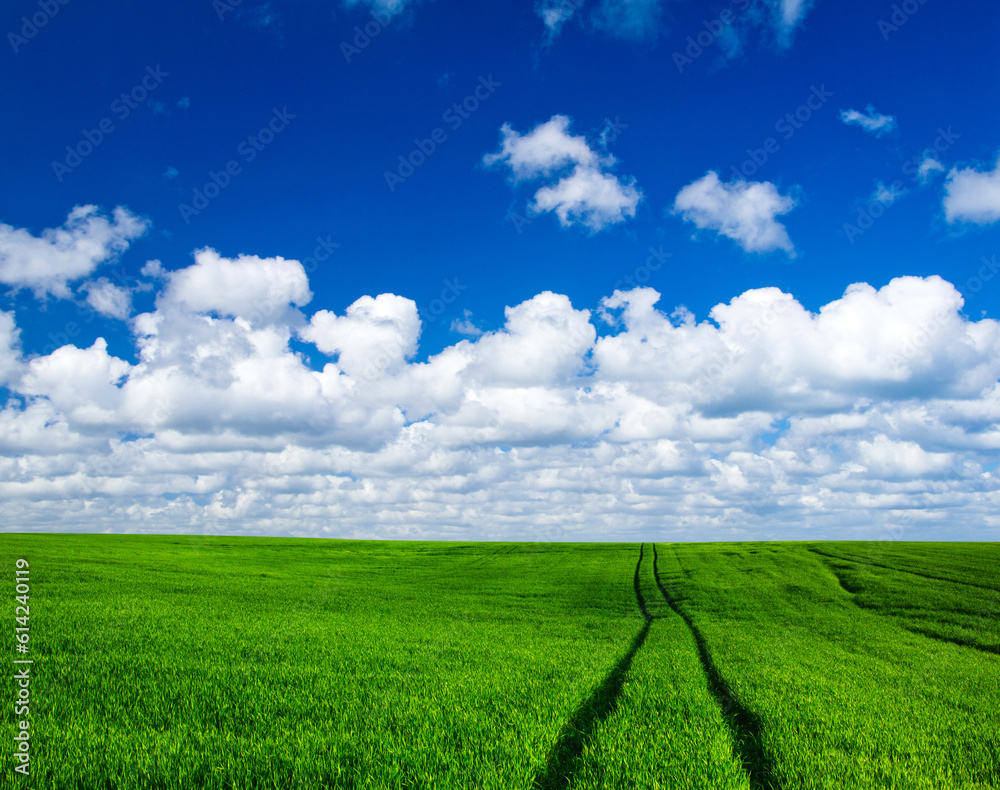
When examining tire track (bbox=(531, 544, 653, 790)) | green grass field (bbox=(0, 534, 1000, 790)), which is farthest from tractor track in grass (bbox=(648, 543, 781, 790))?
tire track (bbox=(531, 544, 653, 790))

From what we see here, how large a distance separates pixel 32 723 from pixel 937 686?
19042 mm

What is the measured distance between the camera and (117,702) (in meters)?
8.22

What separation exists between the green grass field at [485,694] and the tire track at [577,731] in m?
0.05

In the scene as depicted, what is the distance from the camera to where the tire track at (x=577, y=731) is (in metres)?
6.58

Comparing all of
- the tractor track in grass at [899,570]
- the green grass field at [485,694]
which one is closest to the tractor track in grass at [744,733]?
the green grass field at [485,694]

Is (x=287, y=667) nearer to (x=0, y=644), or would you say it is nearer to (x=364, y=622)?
(x=0, y=644)

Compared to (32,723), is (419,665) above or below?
below

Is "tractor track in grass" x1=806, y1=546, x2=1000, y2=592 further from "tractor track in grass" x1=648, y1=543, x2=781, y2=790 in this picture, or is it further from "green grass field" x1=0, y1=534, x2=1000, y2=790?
"tractor track in grass" x1=648, y1=543, x2=781, y2=790

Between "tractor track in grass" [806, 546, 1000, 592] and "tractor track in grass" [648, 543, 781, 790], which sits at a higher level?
"tractor track in grass" [648, 543, 781, 790]

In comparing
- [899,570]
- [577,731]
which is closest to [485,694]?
[577,731]

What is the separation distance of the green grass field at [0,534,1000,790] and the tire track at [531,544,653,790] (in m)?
0.05

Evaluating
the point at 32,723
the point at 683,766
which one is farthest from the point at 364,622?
the point at 683,766

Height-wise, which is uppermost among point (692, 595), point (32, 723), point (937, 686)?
point (32, 723)

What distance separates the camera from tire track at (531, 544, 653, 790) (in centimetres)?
658
